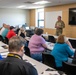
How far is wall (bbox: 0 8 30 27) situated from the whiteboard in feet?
8.77

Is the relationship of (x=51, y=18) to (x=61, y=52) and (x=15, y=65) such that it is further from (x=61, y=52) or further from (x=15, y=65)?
(x=15, y=65)

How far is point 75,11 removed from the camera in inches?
356

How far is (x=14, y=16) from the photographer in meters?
13.3

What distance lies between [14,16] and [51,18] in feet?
11.7

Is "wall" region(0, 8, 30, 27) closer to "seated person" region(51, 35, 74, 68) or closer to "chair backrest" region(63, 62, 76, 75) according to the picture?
"seated person" region(51, 35, 74, 68)

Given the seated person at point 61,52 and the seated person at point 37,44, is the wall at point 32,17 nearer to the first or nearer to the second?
the seated person at point 37,44

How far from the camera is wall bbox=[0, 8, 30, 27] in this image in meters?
12.9

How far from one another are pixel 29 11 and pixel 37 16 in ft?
3.79

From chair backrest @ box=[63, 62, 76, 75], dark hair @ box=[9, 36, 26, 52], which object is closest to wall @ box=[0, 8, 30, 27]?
chair backrest @ box=[63, 62, 76, 75]

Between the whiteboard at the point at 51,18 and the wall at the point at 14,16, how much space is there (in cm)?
267

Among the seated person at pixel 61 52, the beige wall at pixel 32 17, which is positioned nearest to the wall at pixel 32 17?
the beige wall at pixel 32 17

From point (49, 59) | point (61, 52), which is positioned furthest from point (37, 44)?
point (49, 59)

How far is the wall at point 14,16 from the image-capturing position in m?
12.9

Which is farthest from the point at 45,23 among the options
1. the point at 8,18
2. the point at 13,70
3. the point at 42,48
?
the point at 13,70
